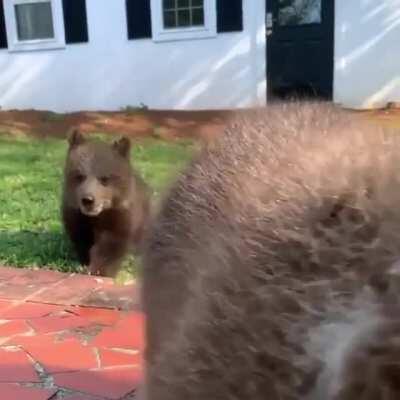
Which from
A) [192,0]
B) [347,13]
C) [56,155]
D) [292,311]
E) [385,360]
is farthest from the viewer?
[192,0]

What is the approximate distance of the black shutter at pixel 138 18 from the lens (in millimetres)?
12266

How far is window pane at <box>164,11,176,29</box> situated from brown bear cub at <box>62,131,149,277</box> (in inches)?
322

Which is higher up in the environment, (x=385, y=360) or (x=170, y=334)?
(x=385, y=360)

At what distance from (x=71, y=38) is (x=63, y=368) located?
10.3 meters

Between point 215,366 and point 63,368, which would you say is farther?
point 63,368

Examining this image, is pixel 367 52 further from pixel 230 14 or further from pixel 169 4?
pixel 169 4

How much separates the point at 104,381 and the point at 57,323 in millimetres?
680

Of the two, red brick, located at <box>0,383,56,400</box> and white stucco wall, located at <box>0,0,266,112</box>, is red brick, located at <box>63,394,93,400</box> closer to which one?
red brick, located at <box>0,383,56,400</box>

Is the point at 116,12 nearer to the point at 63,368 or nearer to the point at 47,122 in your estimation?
the point at 47,122

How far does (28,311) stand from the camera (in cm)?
380

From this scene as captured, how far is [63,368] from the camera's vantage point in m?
3.15

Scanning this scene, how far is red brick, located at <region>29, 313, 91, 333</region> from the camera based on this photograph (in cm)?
356

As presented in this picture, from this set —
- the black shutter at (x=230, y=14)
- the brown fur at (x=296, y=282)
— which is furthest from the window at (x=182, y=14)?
the brown fur at (x=296, y=282)

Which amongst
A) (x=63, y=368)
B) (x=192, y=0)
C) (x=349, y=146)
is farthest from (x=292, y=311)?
(x=192, y=0)
